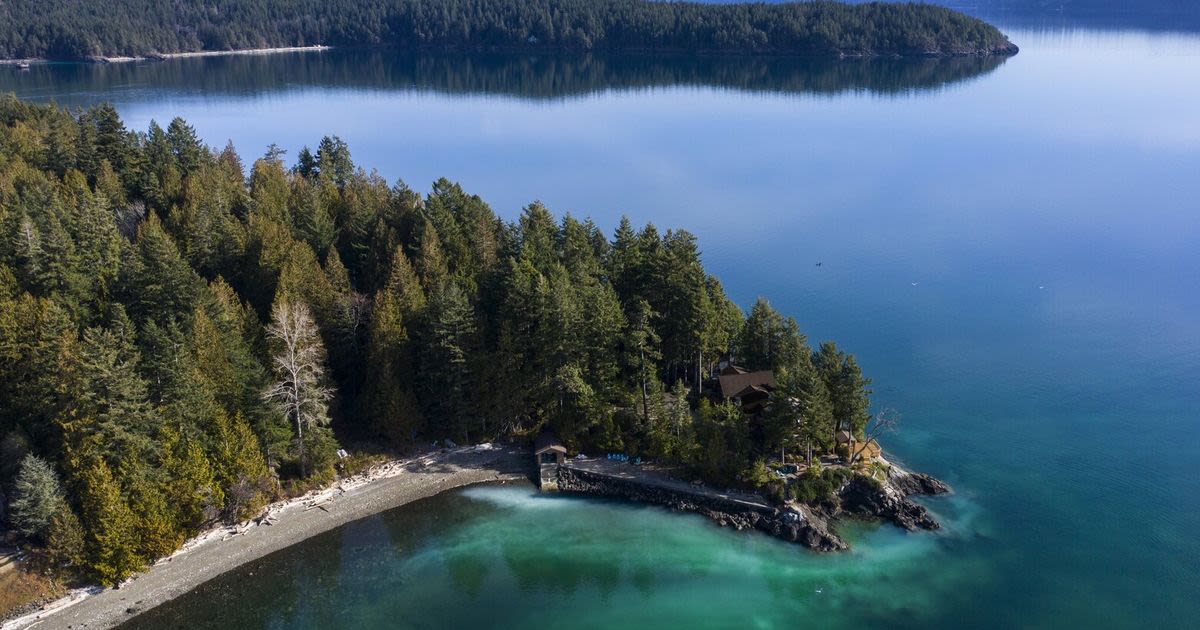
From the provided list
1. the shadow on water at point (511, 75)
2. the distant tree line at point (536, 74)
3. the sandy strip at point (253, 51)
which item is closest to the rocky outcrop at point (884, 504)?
the shadow on water at point (511, 75)

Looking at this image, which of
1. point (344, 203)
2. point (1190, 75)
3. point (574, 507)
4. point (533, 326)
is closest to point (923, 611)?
point (574, 507)

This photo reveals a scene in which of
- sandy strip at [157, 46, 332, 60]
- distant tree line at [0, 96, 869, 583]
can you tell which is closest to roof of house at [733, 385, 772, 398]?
distant tree line at [0, 96, 869, 583]

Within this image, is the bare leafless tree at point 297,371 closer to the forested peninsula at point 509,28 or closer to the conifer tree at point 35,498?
the conifer tree at point 35,498

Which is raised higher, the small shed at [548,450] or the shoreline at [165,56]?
the shoreline at [165,56]

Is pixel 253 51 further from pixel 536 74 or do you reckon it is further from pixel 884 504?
pixel 884 504

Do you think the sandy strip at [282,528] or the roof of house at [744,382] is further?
the roof of house at [744,382]

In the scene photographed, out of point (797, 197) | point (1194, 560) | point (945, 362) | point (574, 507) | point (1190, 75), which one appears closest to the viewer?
point (1194, 560)

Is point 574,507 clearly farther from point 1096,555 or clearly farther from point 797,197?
point 797,197
